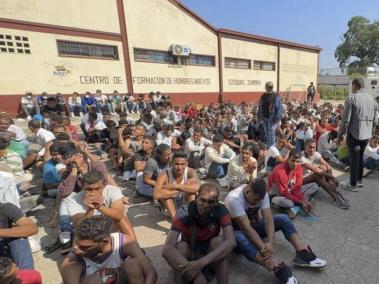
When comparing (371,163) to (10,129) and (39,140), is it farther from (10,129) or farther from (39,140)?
(10,129)

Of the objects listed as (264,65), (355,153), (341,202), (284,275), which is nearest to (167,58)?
(264,65)

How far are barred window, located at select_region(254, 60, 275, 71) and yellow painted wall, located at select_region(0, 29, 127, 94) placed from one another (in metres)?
12.1

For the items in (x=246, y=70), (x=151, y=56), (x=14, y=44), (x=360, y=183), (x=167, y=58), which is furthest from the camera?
(x=246, y=70)

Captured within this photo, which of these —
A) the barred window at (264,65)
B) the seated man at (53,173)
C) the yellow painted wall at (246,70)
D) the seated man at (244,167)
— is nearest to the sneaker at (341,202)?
the seated man at (244,167)

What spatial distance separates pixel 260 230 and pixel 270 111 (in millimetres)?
3526

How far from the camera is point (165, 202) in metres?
3.67

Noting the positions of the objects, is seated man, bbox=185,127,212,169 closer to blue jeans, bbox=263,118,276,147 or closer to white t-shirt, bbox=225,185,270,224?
blue jeans, bbox=263,118,276,147

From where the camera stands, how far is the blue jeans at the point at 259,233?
2764 millimetres

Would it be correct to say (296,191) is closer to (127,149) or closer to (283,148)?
(283,148)

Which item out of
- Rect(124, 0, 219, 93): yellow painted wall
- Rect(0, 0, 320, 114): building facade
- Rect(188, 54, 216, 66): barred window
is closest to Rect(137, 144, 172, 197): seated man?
Rect(0, 0, 320, 114): building facade

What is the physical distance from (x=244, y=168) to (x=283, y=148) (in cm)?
132

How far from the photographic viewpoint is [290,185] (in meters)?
4.06

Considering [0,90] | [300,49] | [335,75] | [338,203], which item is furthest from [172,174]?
[335,75]

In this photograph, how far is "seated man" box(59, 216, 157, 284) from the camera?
2.04m
